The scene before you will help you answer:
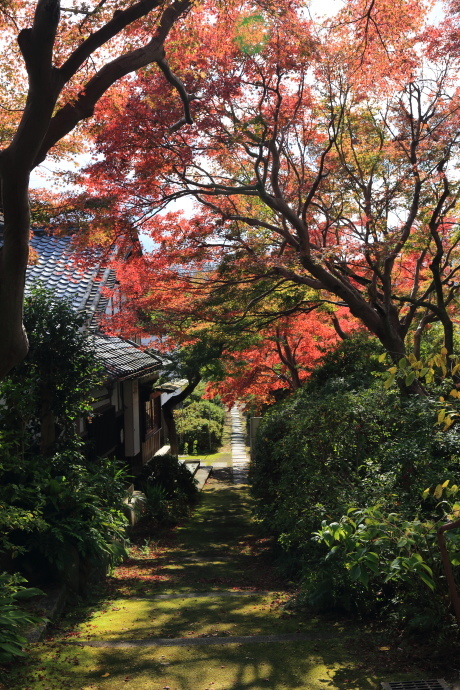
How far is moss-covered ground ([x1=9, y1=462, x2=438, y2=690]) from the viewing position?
4562mm

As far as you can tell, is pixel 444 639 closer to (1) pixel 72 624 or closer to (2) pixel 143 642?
(2) pixel 143 642

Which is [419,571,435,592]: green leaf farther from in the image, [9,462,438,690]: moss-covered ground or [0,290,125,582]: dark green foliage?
[0,290,125,582]: dark green foliage

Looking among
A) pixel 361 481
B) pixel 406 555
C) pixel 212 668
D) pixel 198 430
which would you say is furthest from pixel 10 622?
pixel 198 430

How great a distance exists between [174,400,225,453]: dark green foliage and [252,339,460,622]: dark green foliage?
66.6ft

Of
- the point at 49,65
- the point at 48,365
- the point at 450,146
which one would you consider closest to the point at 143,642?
the point at 48,365

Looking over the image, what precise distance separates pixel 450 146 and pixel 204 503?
38.2ft

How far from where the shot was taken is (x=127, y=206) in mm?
9859

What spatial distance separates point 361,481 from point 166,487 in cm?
961

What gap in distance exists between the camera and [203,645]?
18.0ft

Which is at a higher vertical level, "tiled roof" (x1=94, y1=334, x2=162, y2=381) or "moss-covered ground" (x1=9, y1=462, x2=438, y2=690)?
"tiled roof" (x1=94, y1=334, x2=162, y2=381)

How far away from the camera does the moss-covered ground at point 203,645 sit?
4.56 m

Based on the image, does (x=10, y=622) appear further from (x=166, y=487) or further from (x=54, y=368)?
(x=166, y=487)

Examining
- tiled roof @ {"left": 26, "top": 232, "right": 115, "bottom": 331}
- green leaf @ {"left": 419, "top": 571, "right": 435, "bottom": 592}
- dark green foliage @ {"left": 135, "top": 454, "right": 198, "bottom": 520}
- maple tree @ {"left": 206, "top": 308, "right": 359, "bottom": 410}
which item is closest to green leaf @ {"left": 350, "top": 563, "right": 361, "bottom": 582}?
green leaf @ {"left": 419, "top": 571, "right": 435, "bottom": 592}

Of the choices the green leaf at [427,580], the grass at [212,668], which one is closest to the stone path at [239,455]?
the grass at [212,668]
